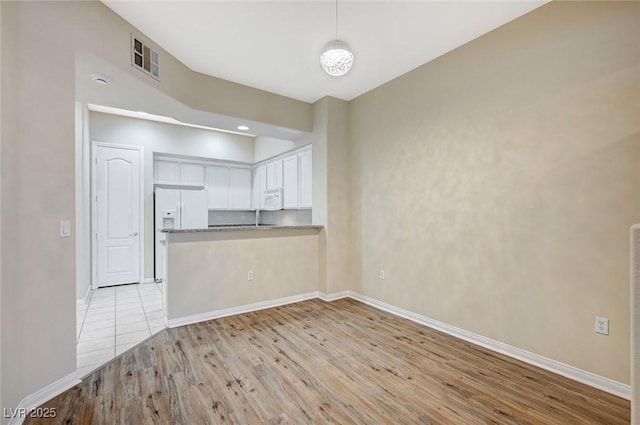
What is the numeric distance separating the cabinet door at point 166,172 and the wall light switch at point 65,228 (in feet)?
12.5

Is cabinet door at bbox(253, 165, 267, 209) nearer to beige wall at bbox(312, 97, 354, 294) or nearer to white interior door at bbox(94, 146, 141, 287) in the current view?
beige wall at bbox(312, 97, 354, 294)

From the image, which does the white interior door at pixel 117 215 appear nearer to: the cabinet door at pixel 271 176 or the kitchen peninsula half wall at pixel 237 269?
the cabinet door at pixel 271 176

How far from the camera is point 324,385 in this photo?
7.23 ft

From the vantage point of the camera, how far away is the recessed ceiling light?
2.67 meters

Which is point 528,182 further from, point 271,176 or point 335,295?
point 271,176

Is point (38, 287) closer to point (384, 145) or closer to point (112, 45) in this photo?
point (112, 45)

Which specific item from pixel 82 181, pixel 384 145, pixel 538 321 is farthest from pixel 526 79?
pixel 82 181

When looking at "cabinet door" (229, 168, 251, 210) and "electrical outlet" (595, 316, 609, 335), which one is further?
"cabinet door" (229, 168, 251, 210)

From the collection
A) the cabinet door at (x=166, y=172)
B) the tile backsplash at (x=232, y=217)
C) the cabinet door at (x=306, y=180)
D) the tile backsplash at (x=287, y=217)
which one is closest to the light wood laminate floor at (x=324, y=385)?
the cabinet door at (x=306, y=180)

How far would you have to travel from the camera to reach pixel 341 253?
→ 4402mm

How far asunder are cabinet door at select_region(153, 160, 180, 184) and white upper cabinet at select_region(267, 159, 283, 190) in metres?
1.80

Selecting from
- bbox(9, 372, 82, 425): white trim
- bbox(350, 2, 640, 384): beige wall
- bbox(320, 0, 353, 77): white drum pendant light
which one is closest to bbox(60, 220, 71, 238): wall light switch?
bbox(9, 372, 82, 425): white trim

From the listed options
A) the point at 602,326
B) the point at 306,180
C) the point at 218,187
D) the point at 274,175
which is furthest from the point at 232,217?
the point at 602,326

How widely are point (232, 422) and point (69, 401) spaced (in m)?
1.16
